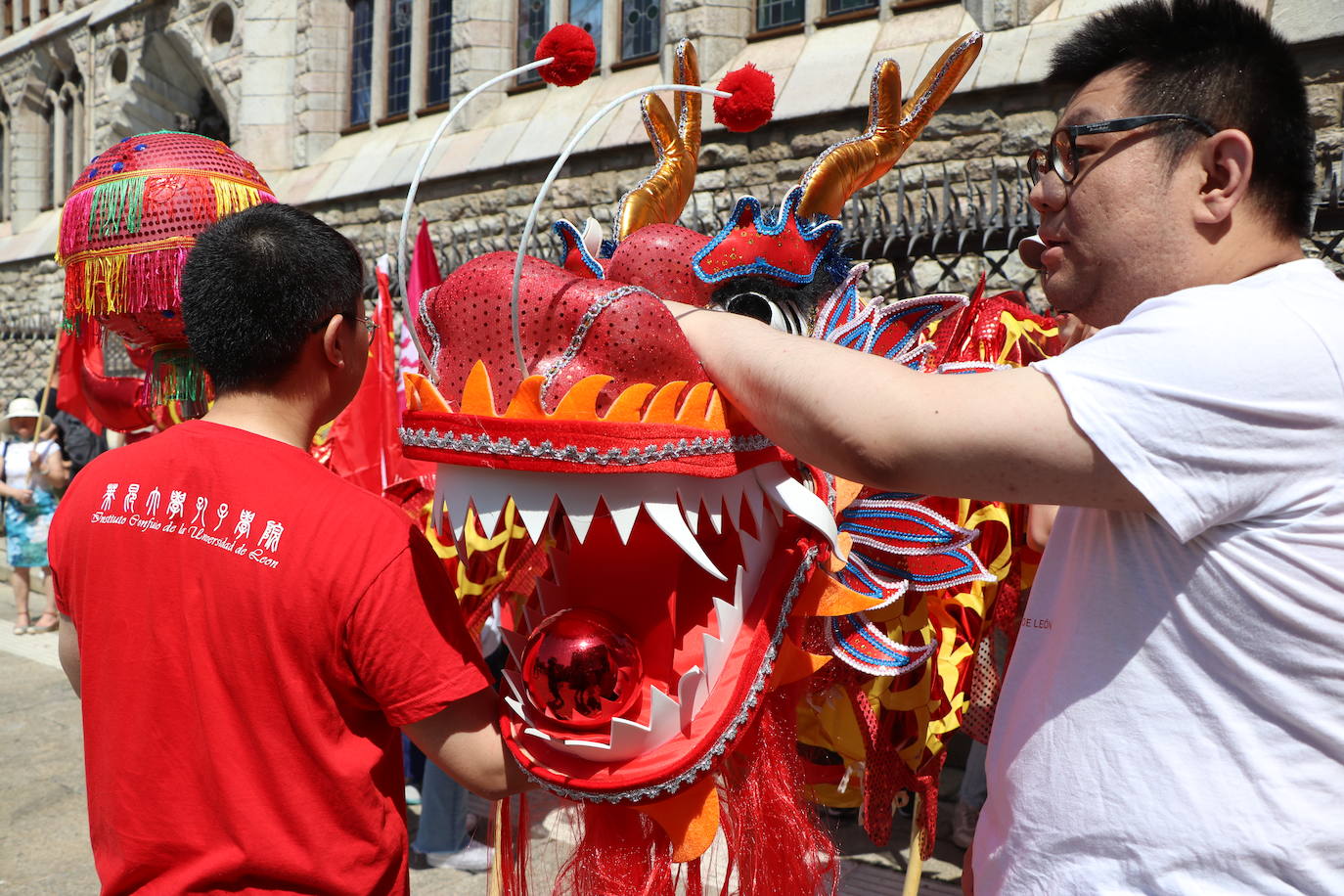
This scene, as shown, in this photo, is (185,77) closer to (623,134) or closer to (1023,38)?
(623,134)

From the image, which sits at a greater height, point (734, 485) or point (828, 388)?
point (828, 388)

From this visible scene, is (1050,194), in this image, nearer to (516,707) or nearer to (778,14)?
(516,707)

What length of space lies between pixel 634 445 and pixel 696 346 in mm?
180

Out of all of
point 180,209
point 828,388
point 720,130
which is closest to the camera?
point 828,388

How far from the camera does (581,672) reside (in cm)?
135

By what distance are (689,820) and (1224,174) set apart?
3.33ft

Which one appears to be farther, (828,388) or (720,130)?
(720,130)

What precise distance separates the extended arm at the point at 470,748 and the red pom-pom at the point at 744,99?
36.4 inches

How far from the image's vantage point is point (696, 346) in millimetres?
1325

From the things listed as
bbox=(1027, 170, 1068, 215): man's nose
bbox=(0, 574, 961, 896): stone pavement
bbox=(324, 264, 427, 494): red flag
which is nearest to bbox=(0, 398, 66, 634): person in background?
bbox=(0, 574, 961, 896): stone pavement

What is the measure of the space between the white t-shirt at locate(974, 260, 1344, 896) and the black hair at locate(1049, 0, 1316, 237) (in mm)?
99

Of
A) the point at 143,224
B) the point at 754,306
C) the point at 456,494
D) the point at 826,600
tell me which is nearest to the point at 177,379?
the point at 143,224

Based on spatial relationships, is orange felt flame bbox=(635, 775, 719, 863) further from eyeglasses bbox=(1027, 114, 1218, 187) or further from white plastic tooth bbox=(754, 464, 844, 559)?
eyeglasses bbox=(1027, 114, 1218, 187)

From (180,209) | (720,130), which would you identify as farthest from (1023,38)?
(180,209)
